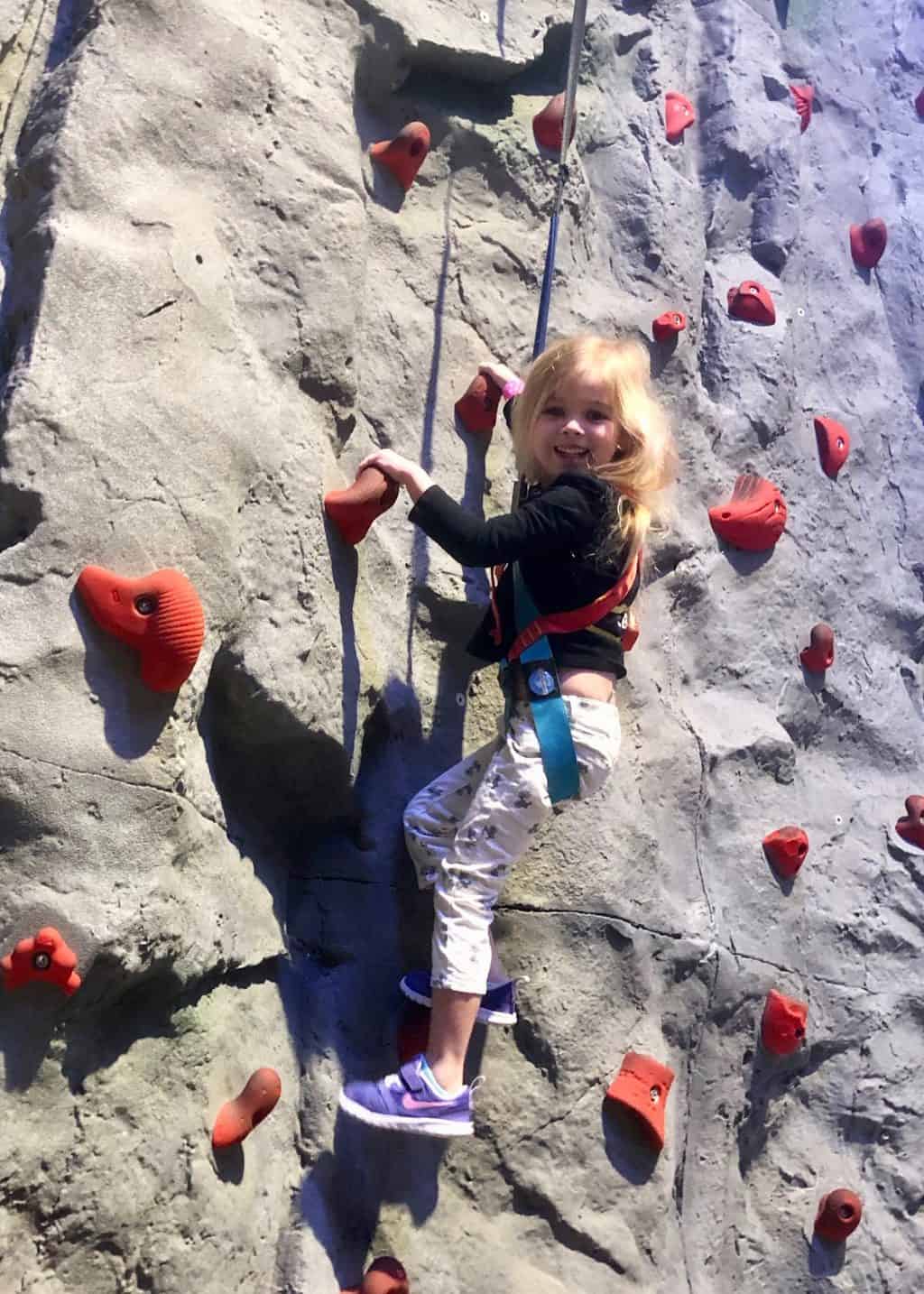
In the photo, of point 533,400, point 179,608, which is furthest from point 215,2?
point 179,608

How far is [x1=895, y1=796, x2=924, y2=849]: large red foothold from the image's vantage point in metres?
3.32

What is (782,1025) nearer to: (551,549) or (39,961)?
(551,549)

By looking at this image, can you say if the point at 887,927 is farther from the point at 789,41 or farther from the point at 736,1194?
the point at 789,41

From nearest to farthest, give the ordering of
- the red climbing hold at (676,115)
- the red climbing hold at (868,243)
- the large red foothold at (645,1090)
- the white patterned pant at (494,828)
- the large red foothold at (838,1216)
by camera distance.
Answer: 1. the white patterned pant at (494,828)
2. the large red foothold at (645,1090)
3. the large red foothold at (838,1216)
4. the red climbing hold at (676,115)
5. the red climbing hold at (868,243)

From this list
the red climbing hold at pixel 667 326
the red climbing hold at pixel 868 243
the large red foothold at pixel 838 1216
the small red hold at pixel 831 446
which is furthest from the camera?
the red climbing hold at pixel 868 243

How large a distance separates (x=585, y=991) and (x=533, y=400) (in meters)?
1.26

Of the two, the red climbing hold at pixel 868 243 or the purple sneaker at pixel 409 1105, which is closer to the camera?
the purple sneaker at pixel 409 1105

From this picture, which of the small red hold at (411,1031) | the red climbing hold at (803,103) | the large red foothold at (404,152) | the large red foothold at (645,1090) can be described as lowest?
the large red foothold at (645,1090)

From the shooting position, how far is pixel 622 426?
2.44 m

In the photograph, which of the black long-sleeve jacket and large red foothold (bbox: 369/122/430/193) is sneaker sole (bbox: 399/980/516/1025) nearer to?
the black long-sleeve jacket

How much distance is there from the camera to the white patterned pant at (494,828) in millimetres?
2277

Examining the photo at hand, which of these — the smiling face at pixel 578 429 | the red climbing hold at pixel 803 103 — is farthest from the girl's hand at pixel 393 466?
the red climbing hold at pixel 803 103

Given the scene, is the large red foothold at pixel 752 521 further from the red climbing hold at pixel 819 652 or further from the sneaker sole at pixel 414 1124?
the sneaker sole at pixel 414 1124

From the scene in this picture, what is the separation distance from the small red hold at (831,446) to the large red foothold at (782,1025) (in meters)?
1.65
